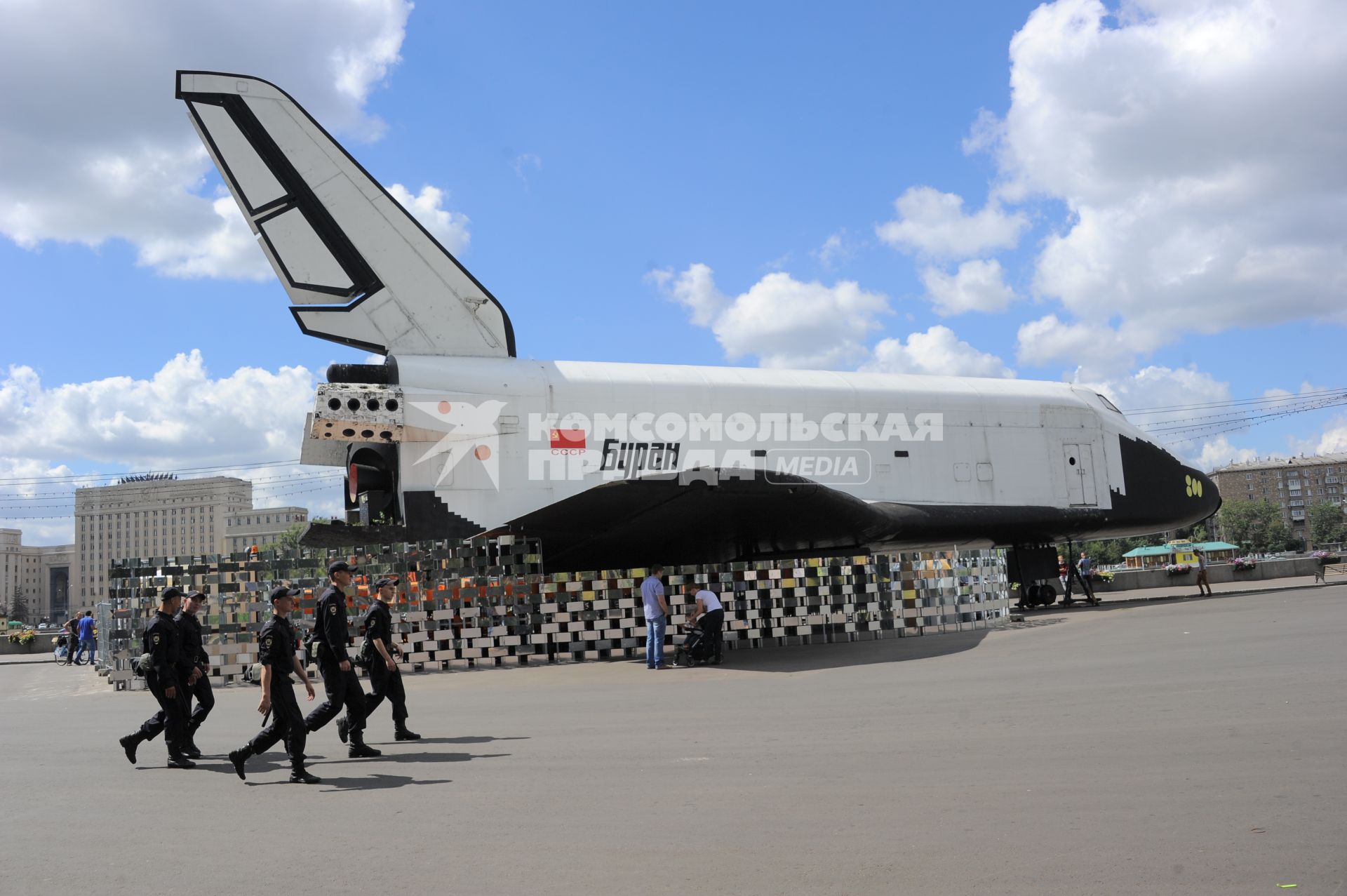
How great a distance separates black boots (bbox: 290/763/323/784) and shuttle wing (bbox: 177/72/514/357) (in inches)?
326

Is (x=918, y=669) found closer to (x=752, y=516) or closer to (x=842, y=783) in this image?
(x=752, y=516)

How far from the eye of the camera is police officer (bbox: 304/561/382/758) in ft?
22.6

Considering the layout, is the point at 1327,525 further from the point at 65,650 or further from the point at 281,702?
the point at 281,702

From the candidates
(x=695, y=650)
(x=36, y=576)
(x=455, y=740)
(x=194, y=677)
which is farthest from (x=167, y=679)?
(x=36, y=576)

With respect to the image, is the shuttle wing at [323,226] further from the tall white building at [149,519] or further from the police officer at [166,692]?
the tall white building at [149,519]

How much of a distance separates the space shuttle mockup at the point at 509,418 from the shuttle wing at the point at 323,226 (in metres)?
0.02

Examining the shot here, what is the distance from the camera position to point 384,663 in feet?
24.3

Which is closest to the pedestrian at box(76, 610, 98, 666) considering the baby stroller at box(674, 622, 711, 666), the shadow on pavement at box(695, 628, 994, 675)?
the baby stroller at box(674, 622, 711, 666)

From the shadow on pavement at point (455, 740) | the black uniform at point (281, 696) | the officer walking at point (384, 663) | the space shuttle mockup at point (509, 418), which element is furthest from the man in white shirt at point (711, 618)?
the black uniform at point (281, 696)

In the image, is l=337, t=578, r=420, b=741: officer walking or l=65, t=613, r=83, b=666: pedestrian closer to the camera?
l=337, t=578, r=420, b=741: officer walking

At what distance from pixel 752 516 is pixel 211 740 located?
663 centimetres

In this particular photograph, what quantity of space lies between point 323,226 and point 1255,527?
111931 mm

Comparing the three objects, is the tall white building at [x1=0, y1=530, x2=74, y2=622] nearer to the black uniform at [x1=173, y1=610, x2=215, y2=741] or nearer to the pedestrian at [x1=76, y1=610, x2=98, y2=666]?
the pedestrian at [x1=76, y1=610, x2=98, y2=666]

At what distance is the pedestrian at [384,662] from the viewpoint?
7.38 m
